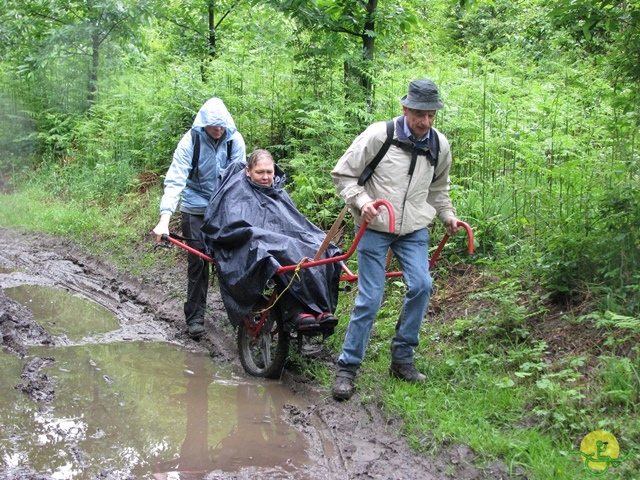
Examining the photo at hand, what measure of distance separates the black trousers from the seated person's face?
103 cm

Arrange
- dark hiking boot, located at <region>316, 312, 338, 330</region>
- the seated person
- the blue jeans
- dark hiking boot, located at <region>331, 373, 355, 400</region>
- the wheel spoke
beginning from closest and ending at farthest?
the blue jeans < dark hiking boot, located at <region>331, 373, 355, 400</region> < dark hiking boot, located at <region>316, 312, 338, 330</region> < the seated person < the wheel spoke

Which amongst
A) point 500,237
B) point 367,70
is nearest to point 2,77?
point 367,70

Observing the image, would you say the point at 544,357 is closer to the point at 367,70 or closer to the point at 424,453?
the point at 424,453

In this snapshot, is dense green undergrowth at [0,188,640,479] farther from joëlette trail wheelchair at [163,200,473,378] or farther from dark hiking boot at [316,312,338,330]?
dark hiking boot at [316,312,338,330]

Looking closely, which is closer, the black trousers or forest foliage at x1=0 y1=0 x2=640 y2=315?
forest foliage at x1=0 y1=0 x2=640 y2=315

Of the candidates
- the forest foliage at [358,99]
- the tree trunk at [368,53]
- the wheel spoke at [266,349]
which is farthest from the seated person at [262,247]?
the tree trunk at [368,53]

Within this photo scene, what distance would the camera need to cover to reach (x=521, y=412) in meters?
4.56

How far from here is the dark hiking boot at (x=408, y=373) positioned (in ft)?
17.0

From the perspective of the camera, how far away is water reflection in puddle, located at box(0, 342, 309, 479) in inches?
167

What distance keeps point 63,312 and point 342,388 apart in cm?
400

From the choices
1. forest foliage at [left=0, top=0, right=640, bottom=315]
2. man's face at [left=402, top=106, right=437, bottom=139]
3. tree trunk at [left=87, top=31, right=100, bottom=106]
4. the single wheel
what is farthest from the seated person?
tree trunk at [left=87, top=31, right=100, bottom=106]

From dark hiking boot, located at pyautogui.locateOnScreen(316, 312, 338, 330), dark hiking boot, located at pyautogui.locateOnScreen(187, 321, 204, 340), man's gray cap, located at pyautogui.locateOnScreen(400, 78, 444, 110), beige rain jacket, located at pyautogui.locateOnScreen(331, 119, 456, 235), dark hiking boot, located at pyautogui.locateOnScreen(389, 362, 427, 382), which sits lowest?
dark hiking boot, located at pyautogui.locateOnScreen(187, 321, 204, 340)

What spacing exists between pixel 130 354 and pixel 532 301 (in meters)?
3.69

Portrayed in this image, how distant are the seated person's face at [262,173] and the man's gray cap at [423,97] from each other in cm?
188
